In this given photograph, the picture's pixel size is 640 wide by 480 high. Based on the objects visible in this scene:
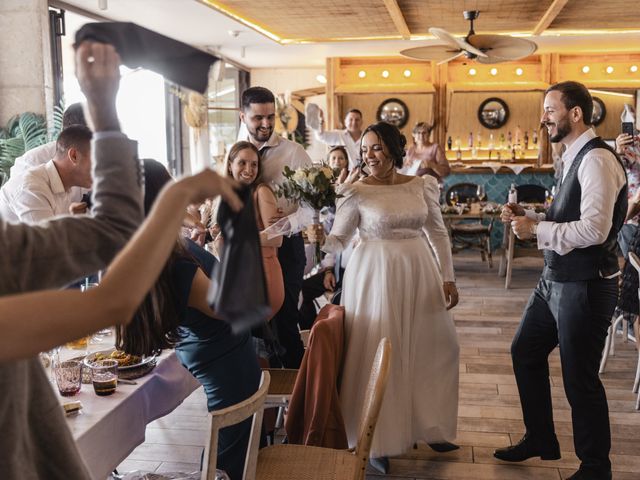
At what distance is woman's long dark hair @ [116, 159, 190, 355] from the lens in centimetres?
186

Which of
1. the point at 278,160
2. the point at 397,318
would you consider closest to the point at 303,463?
the point at 397,318

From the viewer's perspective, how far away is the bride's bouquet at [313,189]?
3.32m

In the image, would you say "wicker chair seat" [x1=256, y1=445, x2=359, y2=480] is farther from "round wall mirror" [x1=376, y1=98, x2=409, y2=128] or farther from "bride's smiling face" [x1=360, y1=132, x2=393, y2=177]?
"round wall mirror" [x1=376, y1=98, x2=409, y2=128]

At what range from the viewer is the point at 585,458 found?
120 inches

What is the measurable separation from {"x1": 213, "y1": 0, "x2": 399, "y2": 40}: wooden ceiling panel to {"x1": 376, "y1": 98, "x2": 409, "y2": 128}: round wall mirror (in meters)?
2.76

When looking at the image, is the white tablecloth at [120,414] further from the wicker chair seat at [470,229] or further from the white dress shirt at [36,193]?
the wicker chair seat at [470,229]

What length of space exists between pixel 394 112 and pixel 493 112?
1.70 m

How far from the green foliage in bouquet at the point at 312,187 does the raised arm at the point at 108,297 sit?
7.99ft

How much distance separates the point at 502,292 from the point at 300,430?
5.37 m

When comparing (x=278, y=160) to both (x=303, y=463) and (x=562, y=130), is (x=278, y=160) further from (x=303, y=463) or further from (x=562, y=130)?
(x=303, y=463)

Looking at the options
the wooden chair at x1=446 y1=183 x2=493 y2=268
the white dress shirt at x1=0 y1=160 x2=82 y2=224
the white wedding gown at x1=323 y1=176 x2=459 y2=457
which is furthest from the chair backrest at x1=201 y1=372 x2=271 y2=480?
the wooden chair at x1=446 y1=183 x2=493 y2=268

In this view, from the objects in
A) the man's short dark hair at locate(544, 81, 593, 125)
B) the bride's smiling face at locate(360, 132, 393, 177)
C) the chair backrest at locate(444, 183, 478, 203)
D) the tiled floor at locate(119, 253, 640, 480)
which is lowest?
the tiled floor at locate(119, 253, 640, 480)

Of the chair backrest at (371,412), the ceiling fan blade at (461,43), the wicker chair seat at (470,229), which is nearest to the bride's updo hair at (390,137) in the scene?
the chair backrest at (371,412)

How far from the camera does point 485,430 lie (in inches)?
151
